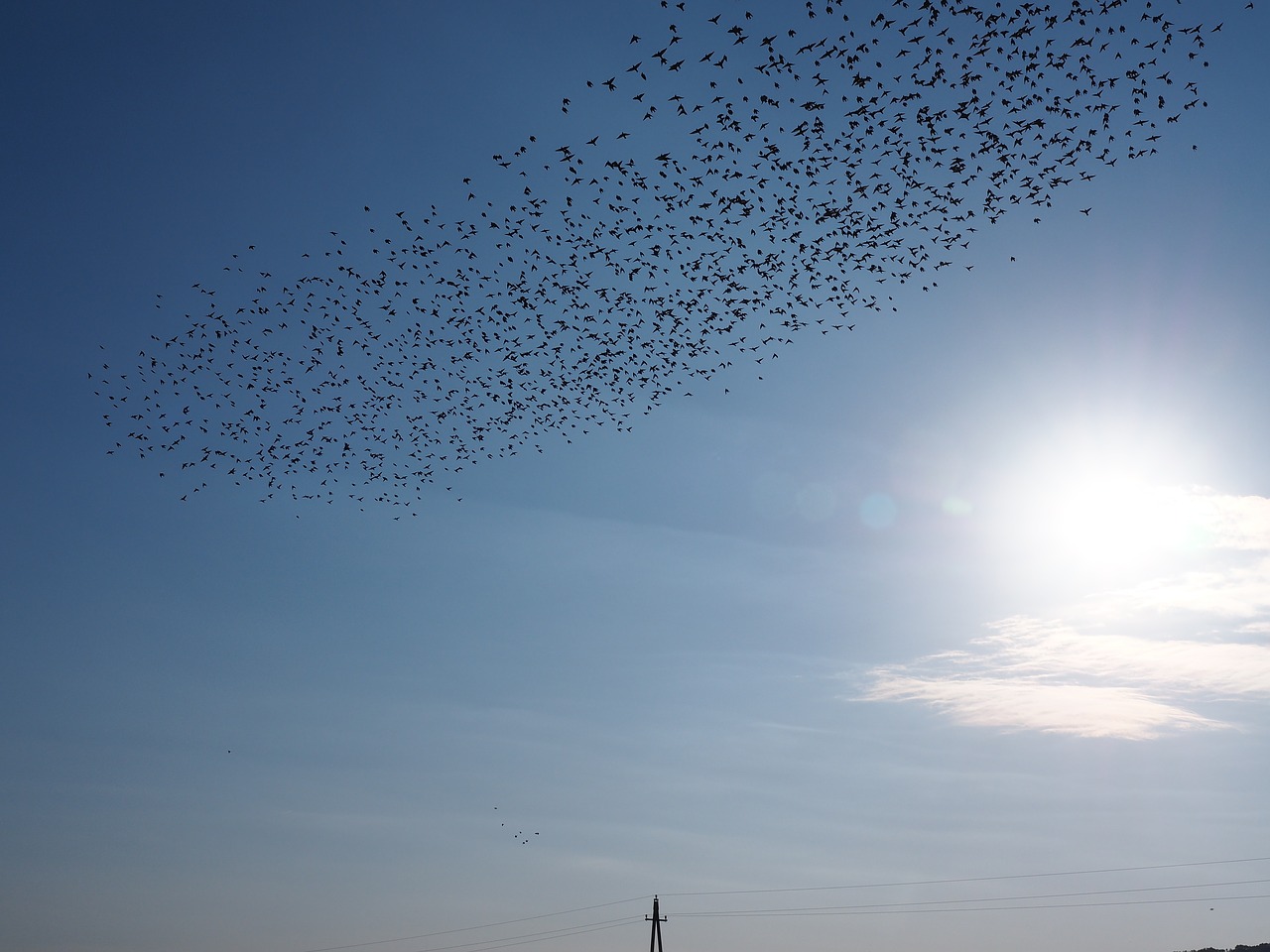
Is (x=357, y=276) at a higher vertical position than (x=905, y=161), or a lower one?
higher

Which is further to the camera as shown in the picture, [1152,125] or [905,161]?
[905,161]

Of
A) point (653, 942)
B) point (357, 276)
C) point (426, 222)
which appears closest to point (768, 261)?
point (426, 222)

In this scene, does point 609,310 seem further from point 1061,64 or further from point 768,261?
point 1061,64

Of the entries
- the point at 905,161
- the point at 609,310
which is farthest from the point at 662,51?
the point at 609,310

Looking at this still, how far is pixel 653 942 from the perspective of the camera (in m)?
75.8

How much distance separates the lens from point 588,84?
2508cm

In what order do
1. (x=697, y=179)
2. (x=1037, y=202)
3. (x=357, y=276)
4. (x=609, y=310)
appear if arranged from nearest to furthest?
(x=697, y=179), (x=1037, y=202), (x=609, y=310), (x=357, y=276)

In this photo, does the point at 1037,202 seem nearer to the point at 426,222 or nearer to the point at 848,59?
the point at 848,59

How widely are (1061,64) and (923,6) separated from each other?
143 inches

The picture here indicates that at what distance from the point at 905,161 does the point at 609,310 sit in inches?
373

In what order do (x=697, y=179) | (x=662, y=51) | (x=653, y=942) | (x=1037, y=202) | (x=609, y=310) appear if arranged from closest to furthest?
(x=662, y=51)
(x=697, y=179)
(x=1037, y=202)
(x=609, y=310)
(x=653, y=942)

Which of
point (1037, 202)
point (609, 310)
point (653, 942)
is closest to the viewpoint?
point (1037, 202)

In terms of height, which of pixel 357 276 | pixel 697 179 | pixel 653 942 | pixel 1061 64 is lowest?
pixel 653 942

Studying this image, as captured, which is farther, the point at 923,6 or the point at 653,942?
the point at 653,942
